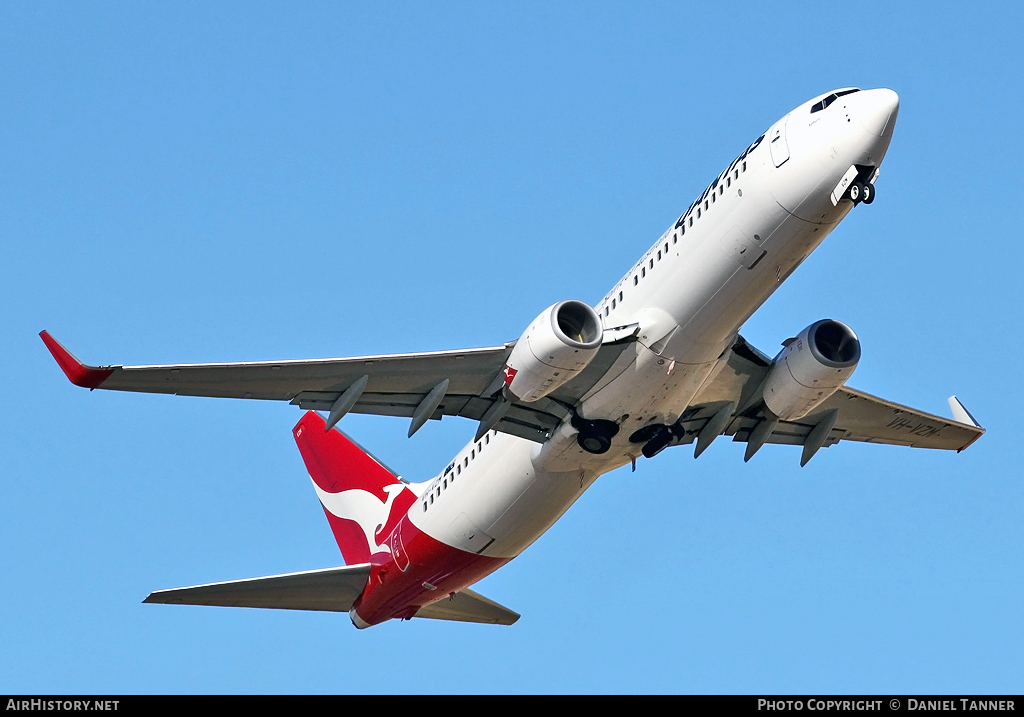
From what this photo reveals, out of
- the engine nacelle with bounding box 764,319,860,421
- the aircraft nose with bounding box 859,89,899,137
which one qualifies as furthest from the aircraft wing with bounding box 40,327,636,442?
the aircraft nose with bounding box 859,89,899,137

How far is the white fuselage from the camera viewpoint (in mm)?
27969

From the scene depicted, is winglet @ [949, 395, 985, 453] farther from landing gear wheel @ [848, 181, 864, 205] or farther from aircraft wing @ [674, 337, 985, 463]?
landing gear wheel @ [848, 181, 864, 205]

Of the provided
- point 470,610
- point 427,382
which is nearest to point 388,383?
point 427,382

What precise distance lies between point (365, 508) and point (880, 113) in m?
19.2

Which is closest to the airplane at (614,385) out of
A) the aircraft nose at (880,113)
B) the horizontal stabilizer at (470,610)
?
the aircraft nose at (880,113)

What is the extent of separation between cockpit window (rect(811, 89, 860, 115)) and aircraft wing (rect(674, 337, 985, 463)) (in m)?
6.13

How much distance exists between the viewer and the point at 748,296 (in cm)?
2941

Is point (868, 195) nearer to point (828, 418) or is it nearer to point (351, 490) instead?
point (828, 418)

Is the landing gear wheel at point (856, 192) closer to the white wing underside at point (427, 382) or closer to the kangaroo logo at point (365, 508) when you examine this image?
the white wing underside at point (427, 382)

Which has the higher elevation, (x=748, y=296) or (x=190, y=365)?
(x=748, y=296)

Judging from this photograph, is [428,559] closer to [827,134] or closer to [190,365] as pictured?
[190,365]

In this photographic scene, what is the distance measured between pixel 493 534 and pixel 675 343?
7521mm
